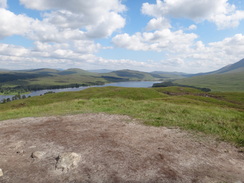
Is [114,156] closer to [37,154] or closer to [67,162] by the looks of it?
[67,162]

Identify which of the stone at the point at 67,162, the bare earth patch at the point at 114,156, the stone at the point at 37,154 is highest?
the stone at the point at 67,162

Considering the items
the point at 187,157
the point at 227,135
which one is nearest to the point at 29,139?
the point at 187,157

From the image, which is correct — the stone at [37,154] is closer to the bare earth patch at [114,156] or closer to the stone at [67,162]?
the bare earth patch at [114,156]

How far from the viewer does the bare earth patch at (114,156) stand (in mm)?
7664

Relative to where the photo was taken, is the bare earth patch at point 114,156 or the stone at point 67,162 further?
the stone at point 67,162

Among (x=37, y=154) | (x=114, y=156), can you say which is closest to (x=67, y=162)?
(x=37, y=154)

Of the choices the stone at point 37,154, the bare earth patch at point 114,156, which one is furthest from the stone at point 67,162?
the stone at point 37,154

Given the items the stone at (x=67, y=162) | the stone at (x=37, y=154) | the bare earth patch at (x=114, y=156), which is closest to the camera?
the bare earth patch at (x=114, y=156)

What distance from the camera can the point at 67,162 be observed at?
8.46 meters

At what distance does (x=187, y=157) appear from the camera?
967 centimetres

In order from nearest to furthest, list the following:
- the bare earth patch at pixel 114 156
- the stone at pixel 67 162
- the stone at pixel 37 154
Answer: the bare earth patch at pixel 114 156
the stone at pixel 67 162
the stone at pixel 37 154

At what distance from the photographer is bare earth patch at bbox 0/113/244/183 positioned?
25.1 feet

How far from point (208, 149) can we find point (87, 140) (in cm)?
A: 859

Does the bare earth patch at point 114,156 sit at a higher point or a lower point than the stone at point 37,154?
lower
